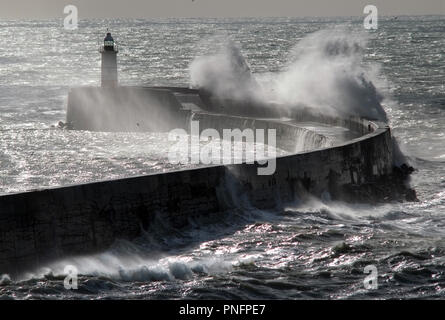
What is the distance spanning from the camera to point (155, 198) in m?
14.9

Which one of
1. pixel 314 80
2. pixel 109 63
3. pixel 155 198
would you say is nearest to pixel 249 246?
pixel 155 198

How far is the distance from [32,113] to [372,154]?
62.0ft

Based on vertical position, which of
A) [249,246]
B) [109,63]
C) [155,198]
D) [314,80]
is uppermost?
[109,63]

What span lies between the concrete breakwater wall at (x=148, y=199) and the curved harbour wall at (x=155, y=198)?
1cm

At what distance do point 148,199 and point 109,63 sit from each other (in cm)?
1737

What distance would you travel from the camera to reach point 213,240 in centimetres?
1480

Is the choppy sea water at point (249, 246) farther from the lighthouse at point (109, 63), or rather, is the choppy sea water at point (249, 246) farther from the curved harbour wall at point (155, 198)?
A: the lighthouse at point (109, 63)

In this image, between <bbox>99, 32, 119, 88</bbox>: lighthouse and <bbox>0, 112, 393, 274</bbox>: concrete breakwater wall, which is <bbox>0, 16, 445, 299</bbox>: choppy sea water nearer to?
<bbox>0, 112, 393, 274</bbox>: concrete breakwater wall

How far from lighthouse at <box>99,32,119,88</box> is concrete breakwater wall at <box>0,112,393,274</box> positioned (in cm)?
1326

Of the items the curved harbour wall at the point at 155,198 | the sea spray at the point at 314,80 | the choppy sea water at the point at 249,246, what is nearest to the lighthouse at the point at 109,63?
the sea spray at the point at 314,80

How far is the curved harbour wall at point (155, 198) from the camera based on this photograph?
1303 cm

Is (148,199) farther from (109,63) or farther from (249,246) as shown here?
(109,63)

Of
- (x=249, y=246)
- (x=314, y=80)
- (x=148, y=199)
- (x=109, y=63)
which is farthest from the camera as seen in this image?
(x=109, y=63)
